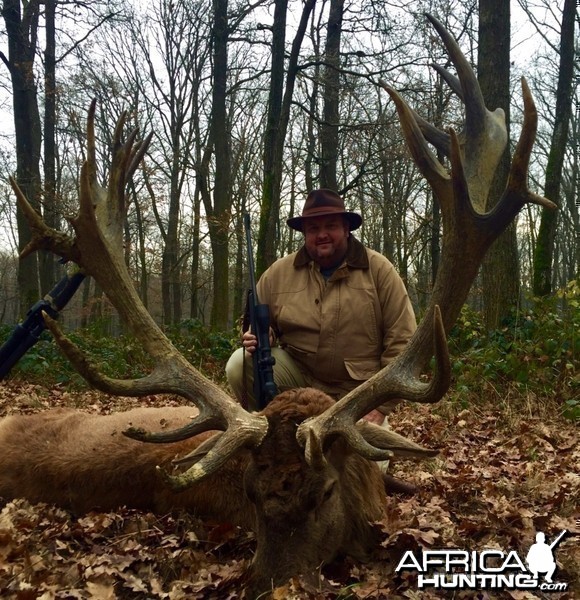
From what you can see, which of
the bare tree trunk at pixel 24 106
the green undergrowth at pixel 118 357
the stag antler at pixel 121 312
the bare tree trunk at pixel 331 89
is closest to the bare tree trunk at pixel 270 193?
the bare tree trunk at pixel 331 89

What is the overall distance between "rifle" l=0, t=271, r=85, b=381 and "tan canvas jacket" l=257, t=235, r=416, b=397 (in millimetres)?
1834

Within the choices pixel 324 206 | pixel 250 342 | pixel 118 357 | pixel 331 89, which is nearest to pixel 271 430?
pixel 250 342

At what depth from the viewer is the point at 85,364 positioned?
373 centimetres

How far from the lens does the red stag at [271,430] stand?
3.31 meters

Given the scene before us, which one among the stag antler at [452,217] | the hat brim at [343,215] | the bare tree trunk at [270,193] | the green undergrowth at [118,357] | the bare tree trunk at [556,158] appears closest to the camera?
the stag antler at [452,217]

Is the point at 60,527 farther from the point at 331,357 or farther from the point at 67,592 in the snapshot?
the point at 331,357

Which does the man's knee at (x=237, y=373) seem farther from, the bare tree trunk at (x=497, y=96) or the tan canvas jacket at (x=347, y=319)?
the bare tree trunk at (x=497, y=96)

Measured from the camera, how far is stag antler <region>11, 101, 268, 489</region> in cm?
364

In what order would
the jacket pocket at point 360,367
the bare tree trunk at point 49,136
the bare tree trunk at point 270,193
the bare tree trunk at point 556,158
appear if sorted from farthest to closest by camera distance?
1. the bare tree trunk at point 49,136
2. the bare tree trunk at point 270,193
3. the bare tree trunk at point 556,158
4. the jacket pocket at point 360,367

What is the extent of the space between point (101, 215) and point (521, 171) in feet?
9.89

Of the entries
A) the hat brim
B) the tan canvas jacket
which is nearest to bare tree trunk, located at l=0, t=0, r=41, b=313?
the hat brim

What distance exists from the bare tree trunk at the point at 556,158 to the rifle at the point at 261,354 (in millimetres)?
7294

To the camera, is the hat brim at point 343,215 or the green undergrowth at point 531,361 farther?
the green undergrowth at point 531,361

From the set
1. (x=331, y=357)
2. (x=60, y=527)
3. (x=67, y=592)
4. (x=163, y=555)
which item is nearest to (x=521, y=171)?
(x=331, y=357)
